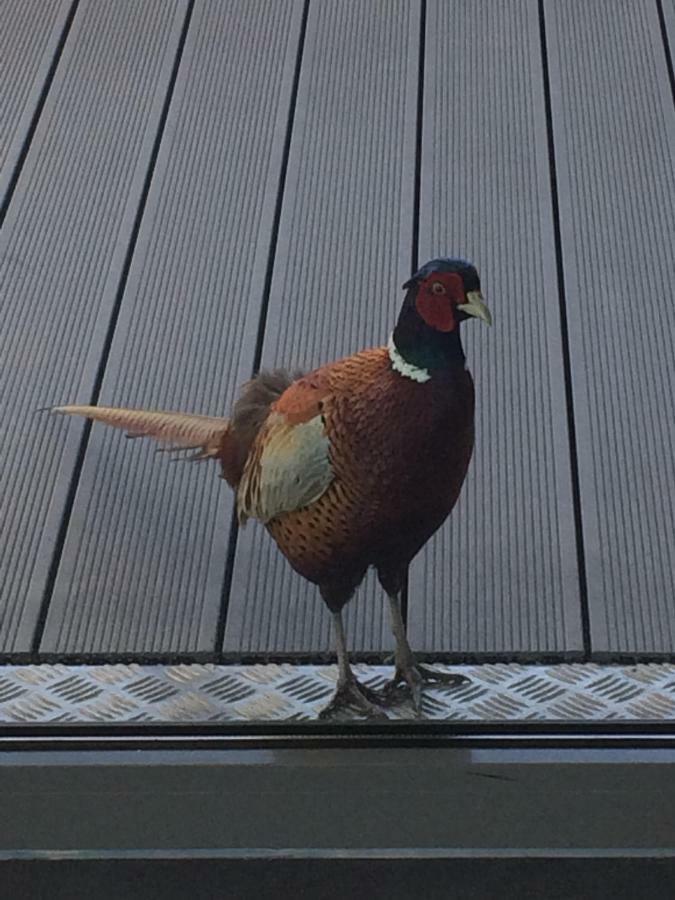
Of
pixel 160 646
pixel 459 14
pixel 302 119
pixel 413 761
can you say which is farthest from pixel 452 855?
pixel 459 14

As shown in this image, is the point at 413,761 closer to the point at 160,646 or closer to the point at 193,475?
the point at 160,646

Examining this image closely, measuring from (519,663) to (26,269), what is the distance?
1.04m

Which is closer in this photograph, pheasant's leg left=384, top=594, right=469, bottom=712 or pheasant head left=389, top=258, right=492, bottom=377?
pheasant head left=389, top=258, right=492, bottom=377

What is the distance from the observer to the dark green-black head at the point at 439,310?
1268 millimetres

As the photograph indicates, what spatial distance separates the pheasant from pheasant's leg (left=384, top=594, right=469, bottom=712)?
0.05ft

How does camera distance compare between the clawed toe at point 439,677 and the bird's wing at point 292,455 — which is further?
the clawed toe at point 439,677

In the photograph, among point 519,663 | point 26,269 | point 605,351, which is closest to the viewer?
point 519,663

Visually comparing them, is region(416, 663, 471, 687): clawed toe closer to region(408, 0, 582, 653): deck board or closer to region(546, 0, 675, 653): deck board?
region(408, 0, 582, 653): deck board

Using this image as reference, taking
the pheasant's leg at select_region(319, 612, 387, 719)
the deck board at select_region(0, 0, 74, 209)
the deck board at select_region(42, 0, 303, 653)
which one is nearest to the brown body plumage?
the pheasant's leg at select_region(319, 612, 387, 719)

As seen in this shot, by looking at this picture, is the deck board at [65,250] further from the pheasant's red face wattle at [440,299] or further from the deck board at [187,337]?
the pheasant's red face wattle at [440,299]

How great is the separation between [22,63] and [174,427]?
3.96ft

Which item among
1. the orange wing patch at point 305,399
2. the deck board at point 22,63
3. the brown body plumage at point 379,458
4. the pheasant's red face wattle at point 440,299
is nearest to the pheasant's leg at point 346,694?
the brown body plumage at point 379,458

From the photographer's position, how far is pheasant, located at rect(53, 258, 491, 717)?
1270 millimetres

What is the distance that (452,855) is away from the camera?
4.07ft
